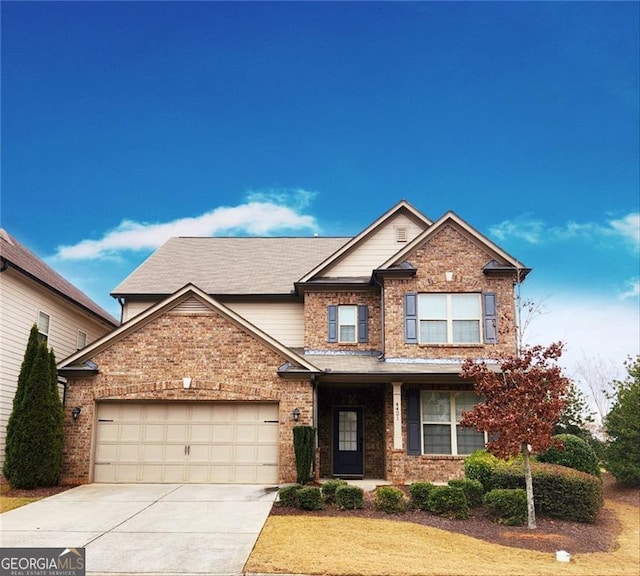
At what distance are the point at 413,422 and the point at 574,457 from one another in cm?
432

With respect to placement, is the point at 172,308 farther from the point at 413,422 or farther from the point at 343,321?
the point at 413,422

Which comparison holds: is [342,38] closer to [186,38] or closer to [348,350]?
[186,38]

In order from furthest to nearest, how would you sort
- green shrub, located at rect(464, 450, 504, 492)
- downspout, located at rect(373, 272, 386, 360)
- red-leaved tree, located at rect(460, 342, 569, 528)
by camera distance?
downspout, located at rect(373, 272, 386, 360) < green shrub, located at rect(464, 450, 504, 492) < red-leaved tree, located at rect(460, 342, 569, 528)

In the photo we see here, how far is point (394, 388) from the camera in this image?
16.8 metres

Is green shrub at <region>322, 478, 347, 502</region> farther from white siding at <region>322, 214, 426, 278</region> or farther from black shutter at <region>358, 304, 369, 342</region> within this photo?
white siding at <region>322, 214, 426, 278</region>

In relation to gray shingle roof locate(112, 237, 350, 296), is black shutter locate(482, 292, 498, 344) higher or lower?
lower

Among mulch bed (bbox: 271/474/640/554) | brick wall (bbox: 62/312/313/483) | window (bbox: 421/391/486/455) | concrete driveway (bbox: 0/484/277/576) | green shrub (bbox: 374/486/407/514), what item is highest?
brick wall (bbox: 62/312/313/483)

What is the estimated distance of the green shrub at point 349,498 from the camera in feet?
40.8

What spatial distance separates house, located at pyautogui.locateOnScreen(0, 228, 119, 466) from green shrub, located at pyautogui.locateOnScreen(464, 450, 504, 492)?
37.5 ft

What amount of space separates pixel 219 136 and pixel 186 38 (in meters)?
5.57

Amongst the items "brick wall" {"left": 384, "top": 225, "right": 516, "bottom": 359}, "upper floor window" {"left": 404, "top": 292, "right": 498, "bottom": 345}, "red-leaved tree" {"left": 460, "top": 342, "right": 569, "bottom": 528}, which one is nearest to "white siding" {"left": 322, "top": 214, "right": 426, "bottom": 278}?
"brick wall" {"left": 384, "top": 225, "right": 516, "bottom": 359}

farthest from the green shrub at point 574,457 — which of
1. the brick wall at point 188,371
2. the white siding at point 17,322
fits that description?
the white siding at point 17,322

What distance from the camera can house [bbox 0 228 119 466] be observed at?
53.5ft

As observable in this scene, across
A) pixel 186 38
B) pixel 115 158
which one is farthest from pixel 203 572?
pixel 115 158
